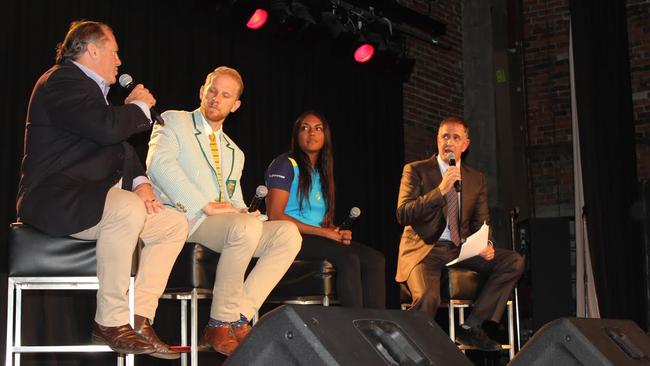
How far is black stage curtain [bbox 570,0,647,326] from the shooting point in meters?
7.33

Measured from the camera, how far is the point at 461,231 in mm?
5164

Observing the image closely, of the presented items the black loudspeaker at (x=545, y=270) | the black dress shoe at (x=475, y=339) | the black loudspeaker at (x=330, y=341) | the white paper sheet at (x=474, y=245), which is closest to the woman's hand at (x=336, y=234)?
the white paper sheet at (x=474, y=245)

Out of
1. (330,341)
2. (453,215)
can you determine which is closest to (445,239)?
(453,215)

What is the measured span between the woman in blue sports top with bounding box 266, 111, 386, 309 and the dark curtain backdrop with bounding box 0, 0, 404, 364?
3.70 feet

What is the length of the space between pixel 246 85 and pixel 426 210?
202 cm

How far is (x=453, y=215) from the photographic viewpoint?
5.08 m

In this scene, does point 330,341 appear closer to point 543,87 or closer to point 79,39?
point 79,39

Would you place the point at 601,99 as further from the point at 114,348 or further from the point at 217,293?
the point at 114,348

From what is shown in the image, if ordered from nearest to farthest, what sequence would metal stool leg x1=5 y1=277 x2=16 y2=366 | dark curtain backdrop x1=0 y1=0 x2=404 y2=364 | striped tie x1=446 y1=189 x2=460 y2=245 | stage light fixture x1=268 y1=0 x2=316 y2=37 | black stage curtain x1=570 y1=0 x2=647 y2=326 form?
metal stool leg x1=5 y1=277 x2=16 y2=366 → dark curtain backdrop x1=0 y1=0 x2=404 y2=364 → striped tie x1=446 y1=189 x2=460 y2=245 → stage light fixture x1=268 y1=0 x2=316 y2=37 → black stage curtain x1=570 y1=0 x2=647 y2=326

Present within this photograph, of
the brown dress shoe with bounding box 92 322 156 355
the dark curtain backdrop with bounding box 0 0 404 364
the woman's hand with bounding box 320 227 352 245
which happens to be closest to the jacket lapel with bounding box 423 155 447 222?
the woman's hand with bounding box 320 227 352 245

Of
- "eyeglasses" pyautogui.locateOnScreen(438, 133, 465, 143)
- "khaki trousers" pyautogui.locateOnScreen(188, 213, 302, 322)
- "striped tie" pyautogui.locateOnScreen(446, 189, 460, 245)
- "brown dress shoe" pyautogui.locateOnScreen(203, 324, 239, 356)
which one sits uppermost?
"eyeglasses" pyautogui.locateOnScreen(438, 133, 465, 143)

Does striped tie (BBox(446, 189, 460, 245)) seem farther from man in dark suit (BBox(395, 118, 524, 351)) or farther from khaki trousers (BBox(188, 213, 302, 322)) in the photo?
khaki trousers (BBox(188, 213, 302, 322))

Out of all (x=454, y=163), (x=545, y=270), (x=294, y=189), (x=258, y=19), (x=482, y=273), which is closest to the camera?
(x=294, y=189)

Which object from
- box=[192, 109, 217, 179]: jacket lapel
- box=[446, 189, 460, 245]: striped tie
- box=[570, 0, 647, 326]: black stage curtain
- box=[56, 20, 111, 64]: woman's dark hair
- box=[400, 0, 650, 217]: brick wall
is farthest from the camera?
box=[400, 0, 650, 217]: brick wall
